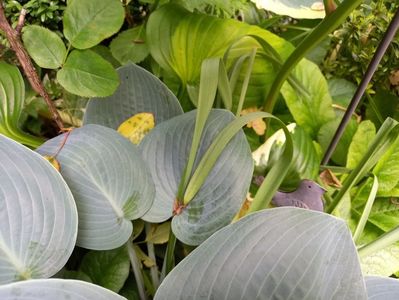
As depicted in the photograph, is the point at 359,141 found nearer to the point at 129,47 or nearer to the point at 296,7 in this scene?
the point at 296,7

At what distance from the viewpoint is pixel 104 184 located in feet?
1.36

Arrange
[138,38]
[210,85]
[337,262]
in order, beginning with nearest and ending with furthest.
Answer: [337,262]
[210,85]
[138,38]

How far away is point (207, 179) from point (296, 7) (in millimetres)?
205

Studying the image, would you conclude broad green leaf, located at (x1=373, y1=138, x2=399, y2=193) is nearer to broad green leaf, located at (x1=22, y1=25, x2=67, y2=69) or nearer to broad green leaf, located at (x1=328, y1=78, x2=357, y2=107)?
broad green leaf, located at (x1=328, y1=78, x2=357, y2=107)

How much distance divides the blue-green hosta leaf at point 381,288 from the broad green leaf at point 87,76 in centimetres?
29

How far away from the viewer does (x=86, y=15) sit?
1.57 feet

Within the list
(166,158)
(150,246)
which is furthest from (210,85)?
(150,246)

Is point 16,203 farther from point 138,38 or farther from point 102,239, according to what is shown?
point 138,38

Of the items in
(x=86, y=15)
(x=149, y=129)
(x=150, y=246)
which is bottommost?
(x=150, y=246)

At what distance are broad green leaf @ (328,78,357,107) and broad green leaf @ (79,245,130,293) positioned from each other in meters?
0.41

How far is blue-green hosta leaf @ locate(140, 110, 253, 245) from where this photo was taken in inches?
16.2

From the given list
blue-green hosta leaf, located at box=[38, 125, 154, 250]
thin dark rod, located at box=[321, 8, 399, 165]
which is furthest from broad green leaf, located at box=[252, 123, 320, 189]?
blue-green hosta leaf, located at box=[38, 125, 154, 250]

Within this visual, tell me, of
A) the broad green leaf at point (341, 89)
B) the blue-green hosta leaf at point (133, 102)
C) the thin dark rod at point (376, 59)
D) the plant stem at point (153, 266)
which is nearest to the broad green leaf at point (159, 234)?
the plant stem at point (153, 266)

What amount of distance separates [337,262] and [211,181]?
0.49ft
